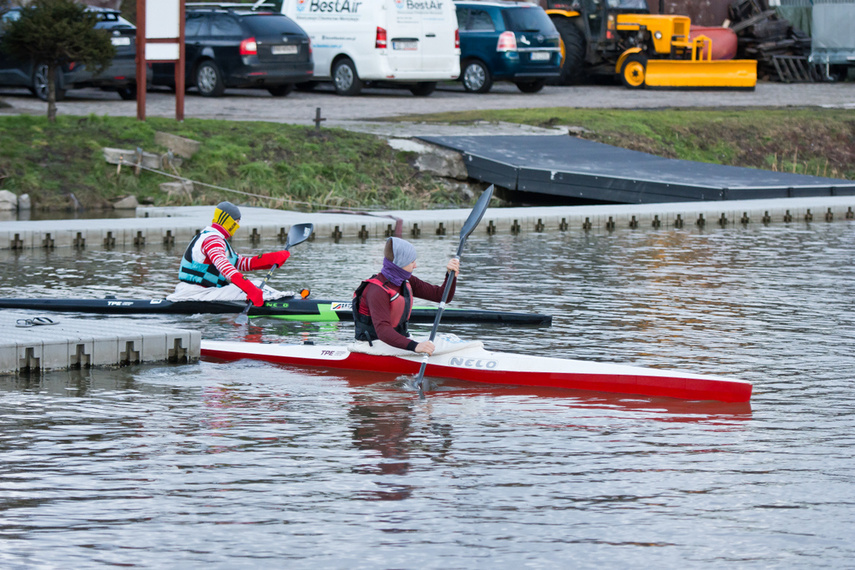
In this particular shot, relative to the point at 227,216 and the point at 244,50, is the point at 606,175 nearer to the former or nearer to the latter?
the point at 244,50

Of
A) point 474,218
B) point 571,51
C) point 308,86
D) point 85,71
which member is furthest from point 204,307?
point 571,51

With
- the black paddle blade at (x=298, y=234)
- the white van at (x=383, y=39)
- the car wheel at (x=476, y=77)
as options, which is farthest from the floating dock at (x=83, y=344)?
the car wheel at (x=476, y=77)

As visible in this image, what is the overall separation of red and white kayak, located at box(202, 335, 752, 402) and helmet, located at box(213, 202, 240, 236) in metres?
1.59

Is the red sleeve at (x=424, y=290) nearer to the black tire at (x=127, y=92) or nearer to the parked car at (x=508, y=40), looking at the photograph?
the black tire at (x=127, y=92)

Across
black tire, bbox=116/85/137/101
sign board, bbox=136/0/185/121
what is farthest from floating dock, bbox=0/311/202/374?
black tire, bbox=116/85/137/101

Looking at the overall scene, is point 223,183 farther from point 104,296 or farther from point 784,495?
point 784,495

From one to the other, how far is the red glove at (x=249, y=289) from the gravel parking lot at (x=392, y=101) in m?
11.3

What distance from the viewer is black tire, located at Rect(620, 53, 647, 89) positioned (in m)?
31.3

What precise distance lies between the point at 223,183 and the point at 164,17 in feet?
10.0

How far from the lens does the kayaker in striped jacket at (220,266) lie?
36.6 feet

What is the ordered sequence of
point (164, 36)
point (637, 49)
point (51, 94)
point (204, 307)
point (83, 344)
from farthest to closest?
point (637, 49) < point (164, 36) < point (51, 94) < point (204, 307) < point (83, 344)

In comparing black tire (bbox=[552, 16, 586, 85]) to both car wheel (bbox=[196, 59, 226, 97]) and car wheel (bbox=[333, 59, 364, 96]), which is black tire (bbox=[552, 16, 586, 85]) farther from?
car wheel (bbox=[196, 59, 226, 97])

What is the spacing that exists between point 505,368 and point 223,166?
1193 cm

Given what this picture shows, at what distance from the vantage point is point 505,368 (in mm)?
8953
